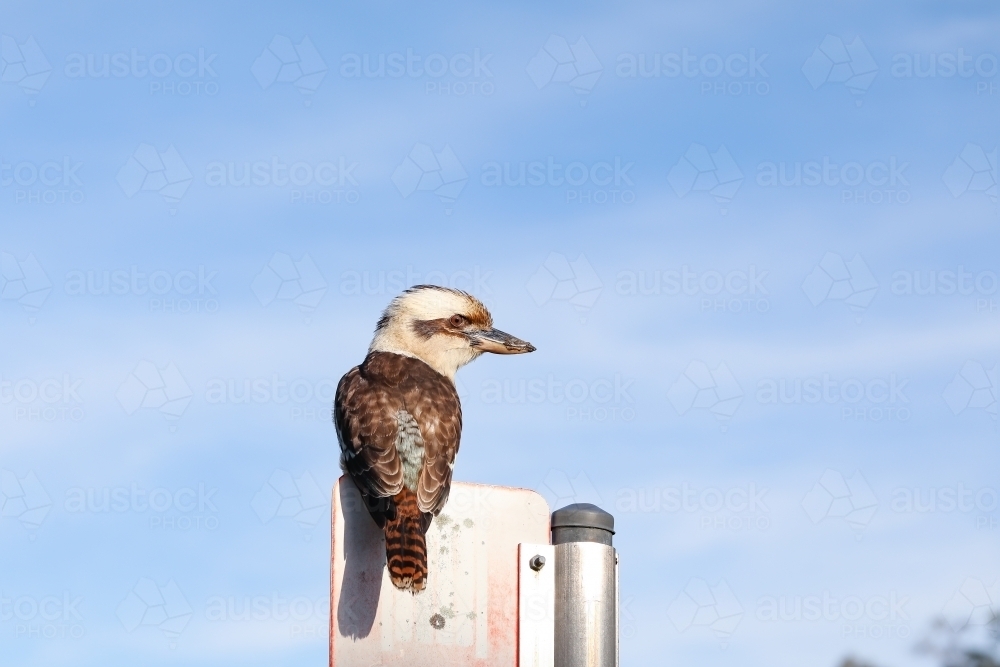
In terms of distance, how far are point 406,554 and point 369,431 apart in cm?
204

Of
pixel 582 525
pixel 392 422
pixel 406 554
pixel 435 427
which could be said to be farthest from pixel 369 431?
pixel 582 525

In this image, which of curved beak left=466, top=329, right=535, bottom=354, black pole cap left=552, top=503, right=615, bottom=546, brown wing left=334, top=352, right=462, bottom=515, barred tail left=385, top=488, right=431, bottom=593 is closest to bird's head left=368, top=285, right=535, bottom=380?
curved beak left=466, top=329, right=535, bottom=354

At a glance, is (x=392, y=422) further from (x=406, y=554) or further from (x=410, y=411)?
(x=406, y=554)

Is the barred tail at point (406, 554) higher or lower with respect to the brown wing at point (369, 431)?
lower

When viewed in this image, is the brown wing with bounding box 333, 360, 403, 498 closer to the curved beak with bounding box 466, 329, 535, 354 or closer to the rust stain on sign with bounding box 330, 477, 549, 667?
the curved beak with bounding box 466, 329, 535, 354

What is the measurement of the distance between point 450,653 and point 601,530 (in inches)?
21.0

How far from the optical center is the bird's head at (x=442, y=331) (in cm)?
750

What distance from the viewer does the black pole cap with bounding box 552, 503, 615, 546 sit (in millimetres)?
3740

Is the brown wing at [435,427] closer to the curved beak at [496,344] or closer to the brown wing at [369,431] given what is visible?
the brown wing at [369,431]

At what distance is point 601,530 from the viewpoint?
3.76 meters

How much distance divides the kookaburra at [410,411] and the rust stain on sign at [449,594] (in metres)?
0.06

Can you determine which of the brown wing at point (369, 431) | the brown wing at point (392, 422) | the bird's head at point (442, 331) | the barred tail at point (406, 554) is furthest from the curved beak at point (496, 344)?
the barred tail at point (406, 554)

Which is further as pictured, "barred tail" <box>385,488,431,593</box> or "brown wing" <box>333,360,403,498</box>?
"brown wing" <box>333,360,403,498</box>

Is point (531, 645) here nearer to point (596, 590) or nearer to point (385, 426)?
point (596, 590)
